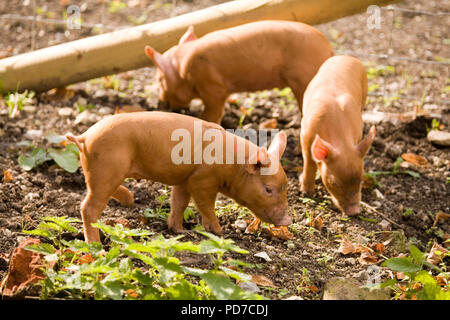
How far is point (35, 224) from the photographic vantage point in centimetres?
457

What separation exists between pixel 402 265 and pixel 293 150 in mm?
2661

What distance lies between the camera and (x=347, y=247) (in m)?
4.76

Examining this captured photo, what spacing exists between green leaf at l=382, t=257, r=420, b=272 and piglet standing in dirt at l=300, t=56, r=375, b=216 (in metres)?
1.47

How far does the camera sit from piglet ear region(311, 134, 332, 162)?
5.11 metres

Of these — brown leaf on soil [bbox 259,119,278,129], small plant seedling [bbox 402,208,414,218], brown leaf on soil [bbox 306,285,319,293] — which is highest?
brown leaf on soil [bbox 259,119,278,129]

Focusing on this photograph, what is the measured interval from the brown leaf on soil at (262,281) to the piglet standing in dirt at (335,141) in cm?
138

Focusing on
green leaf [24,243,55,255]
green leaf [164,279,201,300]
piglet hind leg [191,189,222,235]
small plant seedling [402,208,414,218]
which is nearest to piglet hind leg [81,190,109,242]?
green leaf [24,243,55,255]

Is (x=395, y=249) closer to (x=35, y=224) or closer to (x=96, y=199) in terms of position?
(x=96, y=199)

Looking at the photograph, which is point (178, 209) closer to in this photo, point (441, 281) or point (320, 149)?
point (320, 149)

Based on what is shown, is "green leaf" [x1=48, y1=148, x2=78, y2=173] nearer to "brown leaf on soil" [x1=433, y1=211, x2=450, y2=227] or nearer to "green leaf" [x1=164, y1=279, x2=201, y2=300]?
"green leaf" [x1=164, y1=279, x2=201, y2=300]

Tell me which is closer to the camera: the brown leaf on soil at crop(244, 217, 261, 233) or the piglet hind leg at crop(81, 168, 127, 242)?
the piglet hind leg at crop(81, 168, 127, 242)

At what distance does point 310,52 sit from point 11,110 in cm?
295

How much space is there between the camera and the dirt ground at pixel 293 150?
4.63 meters
